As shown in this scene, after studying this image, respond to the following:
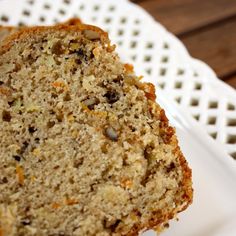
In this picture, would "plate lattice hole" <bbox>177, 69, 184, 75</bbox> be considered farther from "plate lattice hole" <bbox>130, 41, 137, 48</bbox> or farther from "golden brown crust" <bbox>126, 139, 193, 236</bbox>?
"golden brown crust" <bbox>126, 139, 193, 236</bbox>

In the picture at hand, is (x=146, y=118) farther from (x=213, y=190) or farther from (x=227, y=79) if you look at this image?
(x=227, y=79)

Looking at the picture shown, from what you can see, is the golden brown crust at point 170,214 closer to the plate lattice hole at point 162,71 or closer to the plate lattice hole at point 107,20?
the plate lattice hole at point 162,71

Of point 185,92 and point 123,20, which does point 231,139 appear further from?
point 123,20

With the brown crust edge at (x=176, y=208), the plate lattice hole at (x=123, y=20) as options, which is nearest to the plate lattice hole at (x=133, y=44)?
the plate lattice hole at (x=123, y=20)

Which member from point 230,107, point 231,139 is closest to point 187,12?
point 230,107

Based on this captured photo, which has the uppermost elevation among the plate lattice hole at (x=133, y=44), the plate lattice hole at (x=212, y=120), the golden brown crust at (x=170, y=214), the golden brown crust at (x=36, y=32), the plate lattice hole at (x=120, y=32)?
the golden brown crust at (x=36, y=32)

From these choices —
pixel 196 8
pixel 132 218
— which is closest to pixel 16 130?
pixel 132 218
